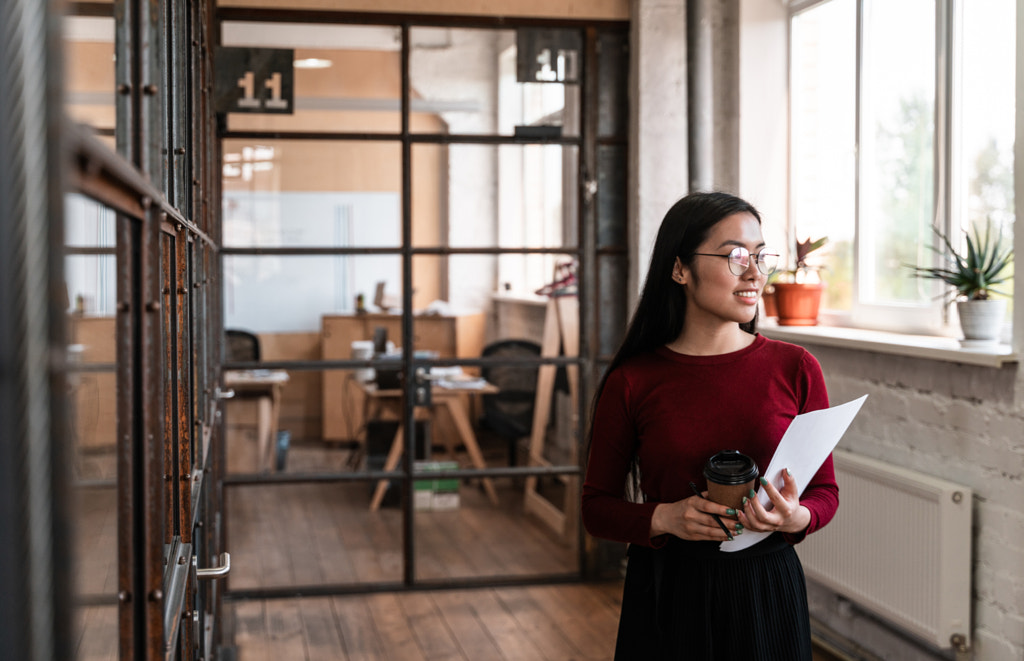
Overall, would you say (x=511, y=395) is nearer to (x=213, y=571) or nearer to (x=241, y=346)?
(x=241, y=346)

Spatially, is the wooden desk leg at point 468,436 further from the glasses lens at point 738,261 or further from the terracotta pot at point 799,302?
the glasses lens at point 738,261

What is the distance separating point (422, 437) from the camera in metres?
4.33

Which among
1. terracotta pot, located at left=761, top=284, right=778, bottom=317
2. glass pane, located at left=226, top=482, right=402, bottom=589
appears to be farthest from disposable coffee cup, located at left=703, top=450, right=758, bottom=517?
glass pane, located at left=226, top=482, right=402, bottom=589

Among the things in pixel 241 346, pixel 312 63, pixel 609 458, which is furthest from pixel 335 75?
pixel 609 458

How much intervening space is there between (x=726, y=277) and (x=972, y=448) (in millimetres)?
1411

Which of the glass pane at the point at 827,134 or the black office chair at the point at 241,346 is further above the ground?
the glass pane at the point at 827,134

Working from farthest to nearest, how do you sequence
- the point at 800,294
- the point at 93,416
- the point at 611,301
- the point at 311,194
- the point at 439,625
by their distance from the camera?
the point at 611,301
the point at 311,194
the point at 439,625
the point at 800,294
the point at 93,416

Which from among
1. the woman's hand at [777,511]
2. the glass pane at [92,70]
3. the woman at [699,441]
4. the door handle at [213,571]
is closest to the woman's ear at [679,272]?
the woman at [699,441]

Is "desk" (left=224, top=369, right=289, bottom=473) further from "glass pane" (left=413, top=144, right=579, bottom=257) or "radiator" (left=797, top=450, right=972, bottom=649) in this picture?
"radiator" (left=797, top=450, right=972, bottom=649)

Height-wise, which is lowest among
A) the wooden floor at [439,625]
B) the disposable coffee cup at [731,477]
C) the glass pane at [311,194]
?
the wooden floor at [439,625]

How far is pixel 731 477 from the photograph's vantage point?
1.64 meters

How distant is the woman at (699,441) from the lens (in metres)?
1.75

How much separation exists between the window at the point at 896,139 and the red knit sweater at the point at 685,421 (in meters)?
1.57

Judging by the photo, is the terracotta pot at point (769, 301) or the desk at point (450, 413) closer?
the terracotta pot at point (769, 301)
